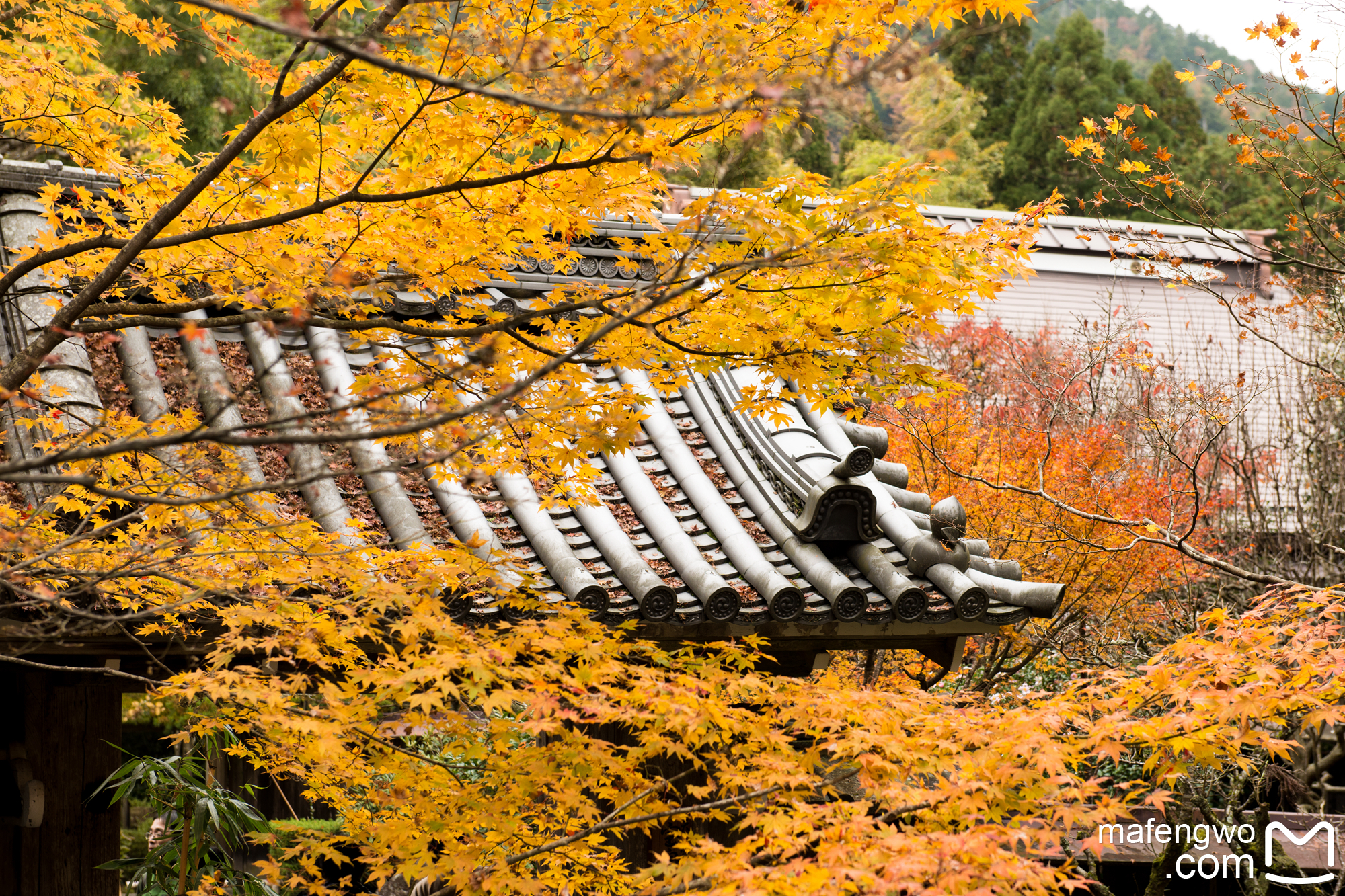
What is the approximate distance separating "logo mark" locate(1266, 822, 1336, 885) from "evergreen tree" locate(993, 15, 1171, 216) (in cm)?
2623

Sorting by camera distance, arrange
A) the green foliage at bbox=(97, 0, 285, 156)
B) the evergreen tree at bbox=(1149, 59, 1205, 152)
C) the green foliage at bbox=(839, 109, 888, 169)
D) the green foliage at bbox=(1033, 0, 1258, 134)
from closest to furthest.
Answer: the green foliage at bbox=(97, 0, 285, 156)
the evergreen tree at bbox=(1149, 59, 1205, 152)
the green foliage at bbox=(839, 109, 888, 169)
the green foliage at bbox=(1033, 0, 1258, 134)

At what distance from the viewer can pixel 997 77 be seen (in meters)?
35.3

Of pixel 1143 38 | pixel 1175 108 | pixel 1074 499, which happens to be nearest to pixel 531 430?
pixel 1074 499

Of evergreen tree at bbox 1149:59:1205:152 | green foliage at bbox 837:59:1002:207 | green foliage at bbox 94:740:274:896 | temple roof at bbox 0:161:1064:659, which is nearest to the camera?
temple roof at bbox 0:161:1064:659

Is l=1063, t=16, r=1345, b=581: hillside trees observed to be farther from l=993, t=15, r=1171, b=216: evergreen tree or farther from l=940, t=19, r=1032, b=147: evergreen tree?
l=940, t=19, r=1032, b=147: evergreen tree

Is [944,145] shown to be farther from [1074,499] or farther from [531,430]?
[531,430]

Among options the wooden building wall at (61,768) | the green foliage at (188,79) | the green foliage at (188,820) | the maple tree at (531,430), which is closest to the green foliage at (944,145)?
the green foliage at (188,79)

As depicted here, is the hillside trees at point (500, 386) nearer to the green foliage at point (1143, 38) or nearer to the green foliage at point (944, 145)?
the green foliage at point (944, 145)

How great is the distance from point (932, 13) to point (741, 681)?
2.73 meters

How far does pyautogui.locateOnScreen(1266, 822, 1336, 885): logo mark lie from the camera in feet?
24.7

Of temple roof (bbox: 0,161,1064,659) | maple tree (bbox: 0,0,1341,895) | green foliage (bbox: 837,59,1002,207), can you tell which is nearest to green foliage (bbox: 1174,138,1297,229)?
green foliage (bbox: 837,59,1002,207)

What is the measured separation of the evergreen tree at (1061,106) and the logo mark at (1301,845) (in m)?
26.2

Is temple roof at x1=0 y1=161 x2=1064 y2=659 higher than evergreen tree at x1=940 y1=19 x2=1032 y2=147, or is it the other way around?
evergreen tree at x1=940 y1=19 x2=1032 y2=147

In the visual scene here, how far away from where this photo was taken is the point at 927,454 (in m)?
13.3
